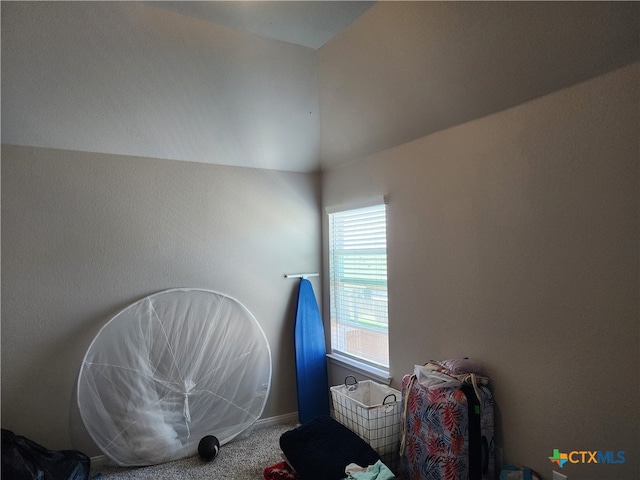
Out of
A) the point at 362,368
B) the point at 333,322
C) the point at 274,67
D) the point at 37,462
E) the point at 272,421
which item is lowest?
the point at 272,421

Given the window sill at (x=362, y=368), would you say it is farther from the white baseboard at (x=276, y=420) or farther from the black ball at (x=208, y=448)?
the black ball at (x=208, y=448)

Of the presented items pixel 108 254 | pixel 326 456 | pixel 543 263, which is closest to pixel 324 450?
pixel 326 456

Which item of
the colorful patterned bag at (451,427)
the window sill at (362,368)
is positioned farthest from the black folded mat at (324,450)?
the window sill at (362,368)

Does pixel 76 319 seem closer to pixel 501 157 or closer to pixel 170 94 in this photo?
pixel 170 94

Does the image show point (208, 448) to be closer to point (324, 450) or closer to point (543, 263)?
point (324, 450)

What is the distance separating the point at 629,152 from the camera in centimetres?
179

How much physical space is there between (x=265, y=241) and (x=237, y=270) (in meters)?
0.37

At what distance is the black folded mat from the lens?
2385 mm

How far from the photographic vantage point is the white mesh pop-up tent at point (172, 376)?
2.88 m

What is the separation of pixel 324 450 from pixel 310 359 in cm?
122

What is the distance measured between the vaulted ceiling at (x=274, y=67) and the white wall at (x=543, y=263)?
0.66 ft

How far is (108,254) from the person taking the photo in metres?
3.06

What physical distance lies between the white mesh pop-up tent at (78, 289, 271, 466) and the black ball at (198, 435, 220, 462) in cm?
13

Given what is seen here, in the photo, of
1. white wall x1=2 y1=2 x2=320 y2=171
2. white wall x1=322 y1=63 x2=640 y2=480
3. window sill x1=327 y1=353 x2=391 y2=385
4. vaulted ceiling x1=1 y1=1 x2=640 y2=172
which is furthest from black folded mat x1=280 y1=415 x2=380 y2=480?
white wall x1=2 y1=2 x2=320 y2=171
